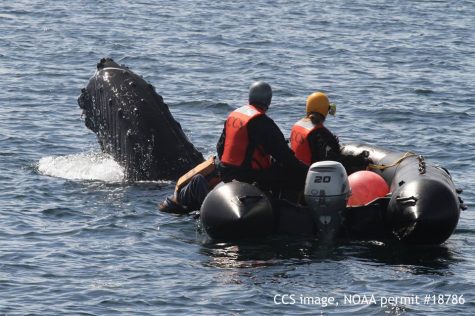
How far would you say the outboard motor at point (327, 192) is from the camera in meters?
16.5

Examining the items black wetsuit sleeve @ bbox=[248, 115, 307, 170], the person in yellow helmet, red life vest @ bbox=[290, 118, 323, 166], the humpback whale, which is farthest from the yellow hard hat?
the humpback whale

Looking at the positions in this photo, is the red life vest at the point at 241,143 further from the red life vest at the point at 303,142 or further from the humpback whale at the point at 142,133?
the humpback whale at the point at 142,133

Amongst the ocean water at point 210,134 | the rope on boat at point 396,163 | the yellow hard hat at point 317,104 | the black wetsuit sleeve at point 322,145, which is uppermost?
the yellow hard hat at point 317,104

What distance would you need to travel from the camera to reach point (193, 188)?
59.1 ft

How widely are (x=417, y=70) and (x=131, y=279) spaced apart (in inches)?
732

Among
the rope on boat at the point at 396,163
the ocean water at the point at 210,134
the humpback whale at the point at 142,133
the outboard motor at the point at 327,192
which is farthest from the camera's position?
the humpback whale at the point at 142,133

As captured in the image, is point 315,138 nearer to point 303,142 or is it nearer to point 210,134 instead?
point 303,142

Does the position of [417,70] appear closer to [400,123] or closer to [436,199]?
[400,123]

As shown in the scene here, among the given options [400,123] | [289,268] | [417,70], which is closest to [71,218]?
[289,268]

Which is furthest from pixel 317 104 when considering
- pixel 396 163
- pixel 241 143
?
pixel 396 163

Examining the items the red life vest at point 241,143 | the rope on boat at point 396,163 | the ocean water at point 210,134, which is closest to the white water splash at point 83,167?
the ocean water at point 210,134

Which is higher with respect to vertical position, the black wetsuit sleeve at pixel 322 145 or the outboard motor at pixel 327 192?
the black wetsuit sleeve at pixel 322 145

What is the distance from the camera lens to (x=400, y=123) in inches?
1030

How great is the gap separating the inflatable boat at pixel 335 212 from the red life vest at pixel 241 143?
1.73 feet
